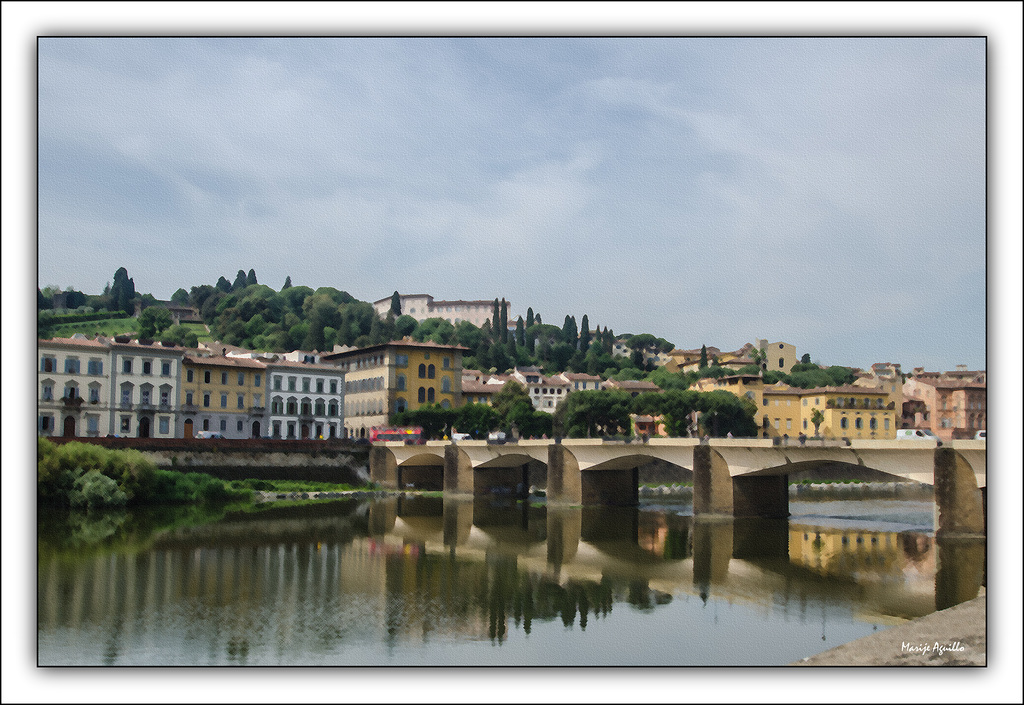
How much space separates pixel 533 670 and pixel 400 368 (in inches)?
2382

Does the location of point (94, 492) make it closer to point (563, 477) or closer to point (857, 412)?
point (563, 477)

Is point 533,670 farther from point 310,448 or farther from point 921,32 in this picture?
point 310,448

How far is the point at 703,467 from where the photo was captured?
38.2 metres

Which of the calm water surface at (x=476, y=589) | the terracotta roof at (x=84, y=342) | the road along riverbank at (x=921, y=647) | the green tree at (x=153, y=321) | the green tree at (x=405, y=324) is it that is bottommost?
the calm water surface at (x=476, y=589)

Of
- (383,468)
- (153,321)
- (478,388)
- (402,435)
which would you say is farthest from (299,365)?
(478,388)

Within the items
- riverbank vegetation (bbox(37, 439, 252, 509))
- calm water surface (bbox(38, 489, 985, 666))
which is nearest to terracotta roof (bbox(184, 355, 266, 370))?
riverbank vegetation (bbox(37, 439, 252, 509))

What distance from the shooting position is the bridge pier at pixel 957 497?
96.1 ft

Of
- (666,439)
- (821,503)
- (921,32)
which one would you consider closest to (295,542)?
(666,439)

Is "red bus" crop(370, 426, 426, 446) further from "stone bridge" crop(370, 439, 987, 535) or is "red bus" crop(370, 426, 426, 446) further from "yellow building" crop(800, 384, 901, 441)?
"yellow building" crop(800, 384, 901, 441)

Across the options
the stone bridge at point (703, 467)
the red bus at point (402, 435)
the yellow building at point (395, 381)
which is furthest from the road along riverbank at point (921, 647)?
the yellow building at point (395, 381)

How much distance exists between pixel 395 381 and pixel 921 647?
197ft

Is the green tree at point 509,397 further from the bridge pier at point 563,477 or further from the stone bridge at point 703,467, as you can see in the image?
the bridge pier at point 563,477

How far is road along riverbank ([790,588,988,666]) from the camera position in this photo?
529 inches

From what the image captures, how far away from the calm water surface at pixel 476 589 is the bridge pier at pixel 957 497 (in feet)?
3.57
